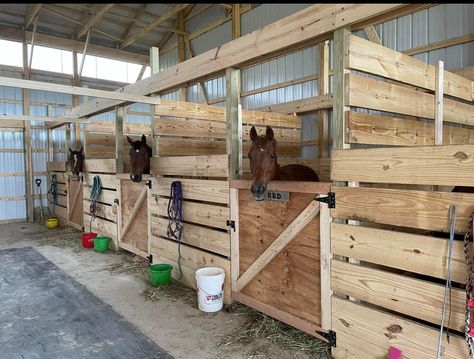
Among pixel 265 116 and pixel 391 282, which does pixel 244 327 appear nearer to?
pixel 391 282

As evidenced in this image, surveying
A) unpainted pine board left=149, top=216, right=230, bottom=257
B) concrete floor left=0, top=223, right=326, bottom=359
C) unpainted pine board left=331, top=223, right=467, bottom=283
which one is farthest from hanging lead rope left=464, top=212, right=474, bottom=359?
unpainted pine board left=149, top=216, right=230, bottom=257

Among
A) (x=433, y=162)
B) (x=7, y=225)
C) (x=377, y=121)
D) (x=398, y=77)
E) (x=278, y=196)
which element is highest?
(x=398, y=77)

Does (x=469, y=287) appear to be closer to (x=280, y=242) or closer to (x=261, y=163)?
(x=280, y=242)

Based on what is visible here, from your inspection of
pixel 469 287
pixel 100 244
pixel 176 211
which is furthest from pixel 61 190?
pixel 469 287

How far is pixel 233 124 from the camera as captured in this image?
350cm

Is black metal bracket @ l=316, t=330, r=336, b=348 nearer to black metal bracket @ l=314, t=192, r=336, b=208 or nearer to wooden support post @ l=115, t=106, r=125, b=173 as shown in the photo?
black metal bracket @ l=314, t=192, r=336, b=208

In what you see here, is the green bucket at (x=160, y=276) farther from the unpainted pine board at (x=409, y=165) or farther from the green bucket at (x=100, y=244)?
the unpainted pine board at (x=409, y=165)

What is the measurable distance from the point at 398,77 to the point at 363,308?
Answer: 1.83 m

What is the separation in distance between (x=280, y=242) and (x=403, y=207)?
1.12m

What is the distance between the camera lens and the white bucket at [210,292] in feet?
11.0

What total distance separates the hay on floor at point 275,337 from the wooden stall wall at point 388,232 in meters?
0.20

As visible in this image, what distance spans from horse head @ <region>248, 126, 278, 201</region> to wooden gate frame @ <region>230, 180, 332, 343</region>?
0.15 metres

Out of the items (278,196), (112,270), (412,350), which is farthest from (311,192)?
(112,270)

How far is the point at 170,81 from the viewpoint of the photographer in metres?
4.39
